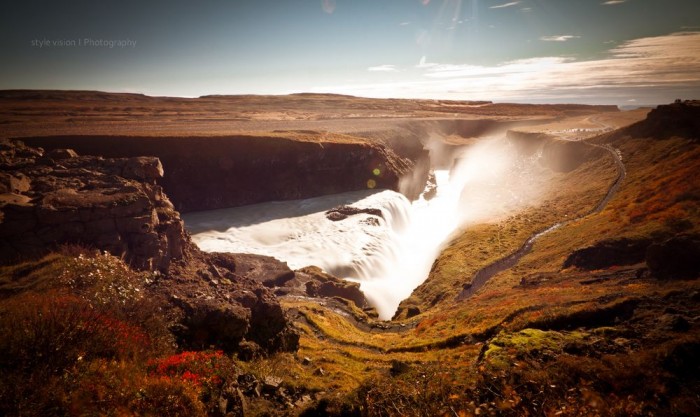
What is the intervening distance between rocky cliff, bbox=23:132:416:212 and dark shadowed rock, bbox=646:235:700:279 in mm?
53129

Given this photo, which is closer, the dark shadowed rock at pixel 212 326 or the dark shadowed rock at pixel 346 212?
the dark shadowed rock at pixel 212 326

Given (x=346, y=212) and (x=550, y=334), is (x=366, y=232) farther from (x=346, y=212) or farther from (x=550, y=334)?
(x=550, y=334)

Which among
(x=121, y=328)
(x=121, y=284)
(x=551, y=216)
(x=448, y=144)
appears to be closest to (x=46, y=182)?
(x=121, y=284)

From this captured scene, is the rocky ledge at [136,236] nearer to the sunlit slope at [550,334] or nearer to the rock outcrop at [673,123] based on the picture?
the sunlit slope at [550,334]

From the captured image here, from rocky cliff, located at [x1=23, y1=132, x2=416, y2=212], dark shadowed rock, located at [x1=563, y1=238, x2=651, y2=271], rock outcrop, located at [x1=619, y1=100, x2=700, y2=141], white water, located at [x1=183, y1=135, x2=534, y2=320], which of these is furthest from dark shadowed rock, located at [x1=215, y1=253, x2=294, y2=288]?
rock outcrop, located at [x1=619, y1=100, x2=700, y2=141]

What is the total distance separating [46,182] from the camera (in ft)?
80.9

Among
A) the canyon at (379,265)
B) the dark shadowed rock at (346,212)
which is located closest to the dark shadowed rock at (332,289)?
the canyon at (379,265)

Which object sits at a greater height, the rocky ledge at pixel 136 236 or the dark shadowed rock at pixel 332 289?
the rocky ledge at pixel 136 236

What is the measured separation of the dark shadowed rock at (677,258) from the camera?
19.4 m

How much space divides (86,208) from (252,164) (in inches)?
1542

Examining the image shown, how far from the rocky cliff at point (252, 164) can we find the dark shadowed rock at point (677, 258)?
5313cm

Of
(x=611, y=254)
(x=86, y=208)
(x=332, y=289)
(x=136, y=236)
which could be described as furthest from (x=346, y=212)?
(x=86, y=208)

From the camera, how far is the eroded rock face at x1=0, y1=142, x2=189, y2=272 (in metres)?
20.6

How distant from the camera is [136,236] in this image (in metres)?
24.4
